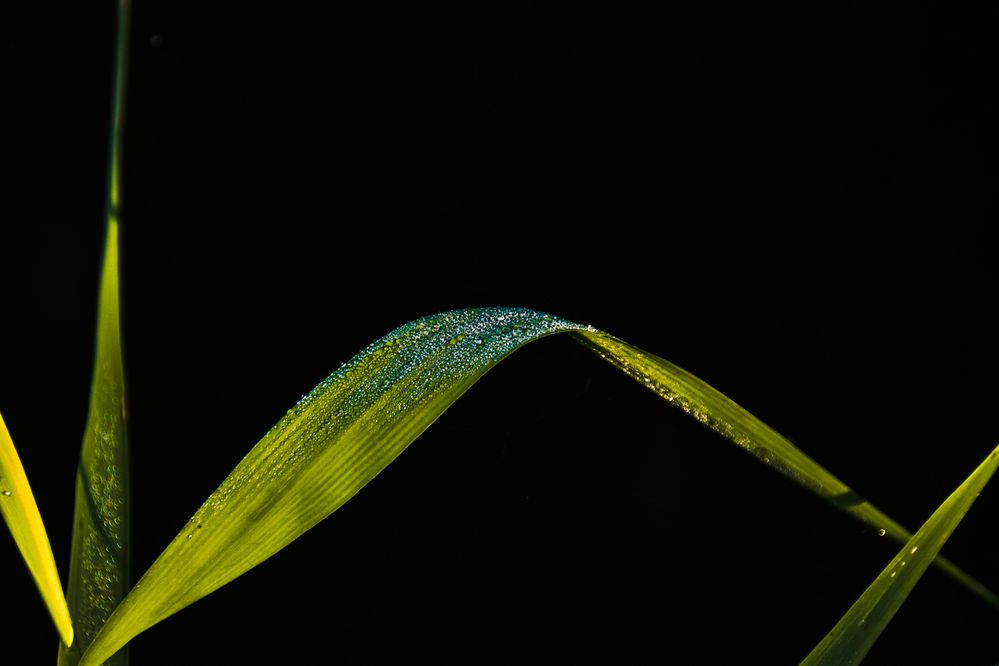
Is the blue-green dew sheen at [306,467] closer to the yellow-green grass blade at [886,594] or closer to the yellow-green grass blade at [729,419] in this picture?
the yellow-green grass blade at [729,419]

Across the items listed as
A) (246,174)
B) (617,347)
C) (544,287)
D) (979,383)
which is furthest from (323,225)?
(979,383)

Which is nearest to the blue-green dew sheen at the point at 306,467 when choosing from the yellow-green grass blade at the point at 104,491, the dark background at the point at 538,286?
the yellow-green grass blade at the point at 104,491

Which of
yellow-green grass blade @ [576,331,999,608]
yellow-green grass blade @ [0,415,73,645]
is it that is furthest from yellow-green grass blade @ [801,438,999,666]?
yellow-green grass blade @ [0,415,73,645]

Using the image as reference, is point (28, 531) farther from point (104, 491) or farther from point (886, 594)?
point (886, 594)

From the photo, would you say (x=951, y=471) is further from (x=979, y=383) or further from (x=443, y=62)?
(x=443, y=62)

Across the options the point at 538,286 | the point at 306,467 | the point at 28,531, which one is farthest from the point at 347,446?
the point at 538,286

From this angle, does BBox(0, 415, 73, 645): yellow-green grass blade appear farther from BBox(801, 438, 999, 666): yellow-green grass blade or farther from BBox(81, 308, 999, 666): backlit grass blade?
BBox(801, 438, 999, 666): yellow-green grass blade

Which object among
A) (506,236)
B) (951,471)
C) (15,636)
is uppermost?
(506,236)

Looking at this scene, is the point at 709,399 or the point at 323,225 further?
the point at 323,225
